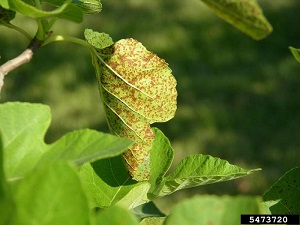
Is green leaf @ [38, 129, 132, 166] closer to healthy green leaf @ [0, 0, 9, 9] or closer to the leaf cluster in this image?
the leaf cluster

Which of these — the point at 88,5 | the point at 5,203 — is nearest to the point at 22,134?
the point at 5,203

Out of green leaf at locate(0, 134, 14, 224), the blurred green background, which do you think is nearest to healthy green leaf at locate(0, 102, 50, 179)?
green leaf at locate(0, 134, 14, 224)

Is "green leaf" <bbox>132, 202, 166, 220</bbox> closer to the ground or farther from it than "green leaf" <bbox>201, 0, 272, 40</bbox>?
closer to the ground

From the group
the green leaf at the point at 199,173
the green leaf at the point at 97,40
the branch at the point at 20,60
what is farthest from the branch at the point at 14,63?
the green leaf at the point at 199,173

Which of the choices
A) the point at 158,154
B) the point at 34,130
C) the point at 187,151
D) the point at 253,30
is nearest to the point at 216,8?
the point at 253,30

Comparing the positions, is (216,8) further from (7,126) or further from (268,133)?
(268,133)

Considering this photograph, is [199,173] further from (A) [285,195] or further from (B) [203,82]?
(B) [203,82]
